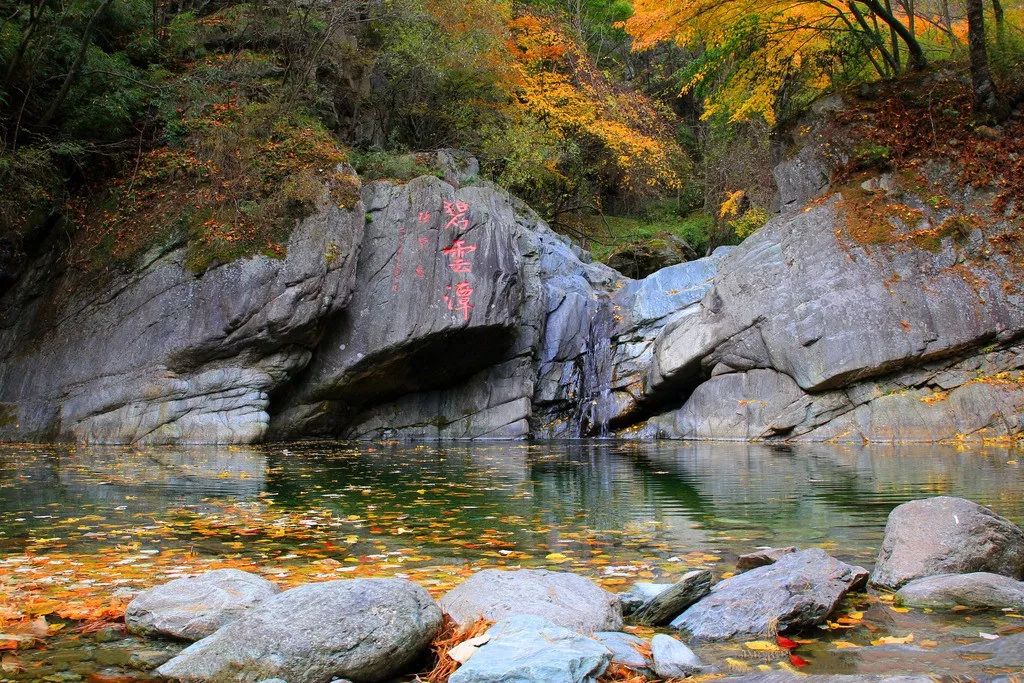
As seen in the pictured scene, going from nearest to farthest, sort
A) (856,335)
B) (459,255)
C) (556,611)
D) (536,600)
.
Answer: (556,611) < (536,600) < (856,335) < (459,255)

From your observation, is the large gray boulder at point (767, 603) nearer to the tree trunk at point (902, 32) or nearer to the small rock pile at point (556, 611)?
the small rock pile at point (556, 611)

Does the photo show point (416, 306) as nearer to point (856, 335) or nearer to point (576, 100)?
point (856, 335)

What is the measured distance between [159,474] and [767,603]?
8861mm

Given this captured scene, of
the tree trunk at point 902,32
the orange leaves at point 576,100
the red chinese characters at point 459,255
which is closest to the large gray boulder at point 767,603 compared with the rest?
the red chinese characters at point 459,255

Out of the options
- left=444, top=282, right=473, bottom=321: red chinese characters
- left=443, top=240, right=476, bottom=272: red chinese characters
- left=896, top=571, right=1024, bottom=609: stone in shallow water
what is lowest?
left=896, top=571, right=1024, bottom=609: stone in shallow water

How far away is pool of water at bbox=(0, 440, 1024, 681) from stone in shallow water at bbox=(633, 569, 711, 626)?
0.54 meters

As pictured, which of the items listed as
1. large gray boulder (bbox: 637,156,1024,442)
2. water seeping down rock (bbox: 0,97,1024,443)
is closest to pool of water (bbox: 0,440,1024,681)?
large gray boulder (bbox: 637,156,1024,442)

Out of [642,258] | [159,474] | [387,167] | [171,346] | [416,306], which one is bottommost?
[159,474]

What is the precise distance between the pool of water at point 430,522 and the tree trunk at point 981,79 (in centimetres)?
902

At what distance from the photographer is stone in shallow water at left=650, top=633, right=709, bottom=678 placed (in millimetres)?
3557

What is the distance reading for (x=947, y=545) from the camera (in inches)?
→ 208

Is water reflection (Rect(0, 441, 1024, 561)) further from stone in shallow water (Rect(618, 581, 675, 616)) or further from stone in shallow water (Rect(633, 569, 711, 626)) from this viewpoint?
stone in shallow water (Rect(633, 569, 711, 626))

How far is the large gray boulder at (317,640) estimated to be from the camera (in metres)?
3.52

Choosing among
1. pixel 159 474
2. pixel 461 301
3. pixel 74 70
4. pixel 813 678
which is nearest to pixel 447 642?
pixel 813 678
